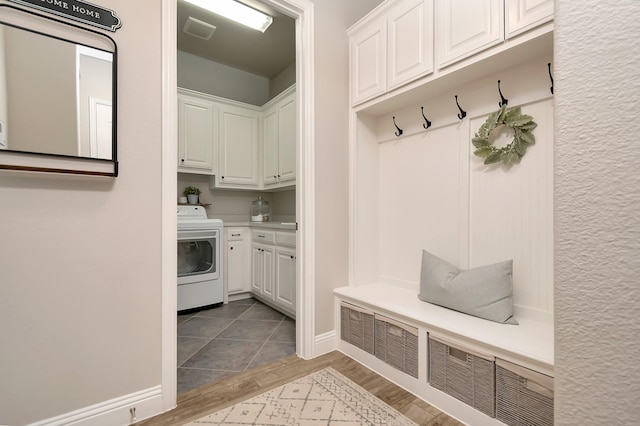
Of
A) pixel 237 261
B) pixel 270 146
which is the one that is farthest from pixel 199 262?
pixel 270 146

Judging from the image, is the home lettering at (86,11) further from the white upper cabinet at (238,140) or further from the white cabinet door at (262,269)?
the white cabinet door at (262,269)

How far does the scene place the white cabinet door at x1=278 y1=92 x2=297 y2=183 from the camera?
317cm

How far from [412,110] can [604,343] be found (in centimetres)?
210

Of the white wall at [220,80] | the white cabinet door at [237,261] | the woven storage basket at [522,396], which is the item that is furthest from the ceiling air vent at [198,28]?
the woven storage basket at [522,396]

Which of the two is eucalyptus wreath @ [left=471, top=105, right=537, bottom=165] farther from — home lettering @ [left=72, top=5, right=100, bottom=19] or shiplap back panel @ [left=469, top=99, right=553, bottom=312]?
home lettering @ [left=72, top=5, right=100, bottom=19]

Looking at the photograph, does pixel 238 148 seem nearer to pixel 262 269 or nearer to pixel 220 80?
pixel 220 80

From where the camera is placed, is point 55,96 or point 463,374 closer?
point 55,96

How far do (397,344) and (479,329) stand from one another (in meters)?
0.50

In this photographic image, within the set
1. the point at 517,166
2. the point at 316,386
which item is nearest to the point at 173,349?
the point at 316,386

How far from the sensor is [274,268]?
10.1 feet

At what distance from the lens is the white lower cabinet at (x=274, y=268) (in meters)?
2.82

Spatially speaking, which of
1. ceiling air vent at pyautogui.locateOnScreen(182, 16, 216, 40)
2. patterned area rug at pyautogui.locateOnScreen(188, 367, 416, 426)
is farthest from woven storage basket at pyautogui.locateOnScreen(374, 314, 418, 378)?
ceiling air vent at pyautogui.locateOnScreen(182, 16, 216, 40)

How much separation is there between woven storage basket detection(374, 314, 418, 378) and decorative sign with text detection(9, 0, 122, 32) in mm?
2169

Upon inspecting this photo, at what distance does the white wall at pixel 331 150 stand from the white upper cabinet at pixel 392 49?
129 millimetres
